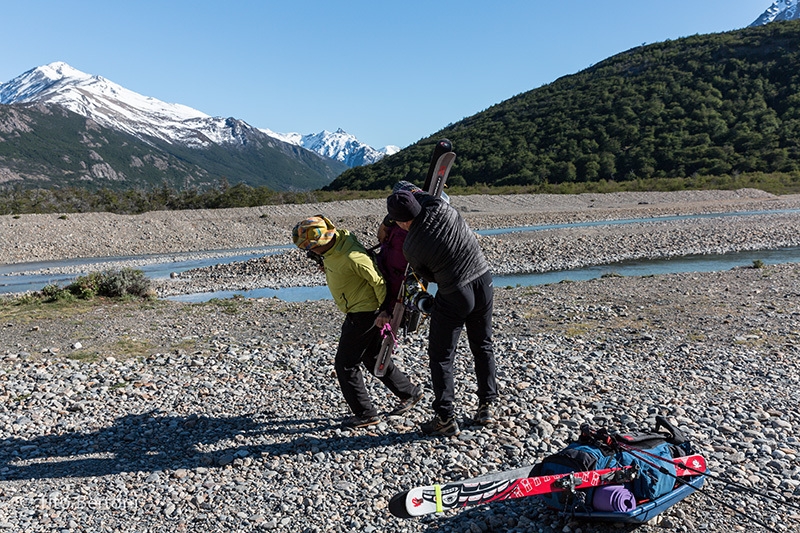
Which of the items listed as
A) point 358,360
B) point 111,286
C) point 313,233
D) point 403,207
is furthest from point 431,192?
point 111,286

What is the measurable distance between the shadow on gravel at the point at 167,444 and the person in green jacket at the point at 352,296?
0.46m

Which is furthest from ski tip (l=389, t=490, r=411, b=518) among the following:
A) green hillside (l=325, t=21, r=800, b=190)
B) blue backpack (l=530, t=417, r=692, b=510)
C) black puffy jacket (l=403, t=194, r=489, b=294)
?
green hillside (l=325, t=21, r=800, b=190)

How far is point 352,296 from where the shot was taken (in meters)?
5.59

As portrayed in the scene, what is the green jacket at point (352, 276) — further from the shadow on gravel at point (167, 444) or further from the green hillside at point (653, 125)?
the green hillside at point (653, 125)

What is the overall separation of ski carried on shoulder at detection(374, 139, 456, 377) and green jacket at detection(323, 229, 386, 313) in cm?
20

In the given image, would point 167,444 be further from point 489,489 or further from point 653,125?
point 653,125

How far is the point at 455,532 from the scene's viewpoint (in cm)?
423

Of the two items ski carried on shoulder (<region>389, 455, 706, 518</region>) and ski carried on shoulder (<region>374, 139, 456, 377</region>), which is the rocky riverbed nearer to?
ski carried on shoulder (<region>389, 455, 706, 518</region>)

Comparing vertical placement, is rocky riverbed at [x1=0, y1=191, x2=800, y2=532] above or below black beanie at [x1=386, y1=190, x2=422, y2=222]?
below

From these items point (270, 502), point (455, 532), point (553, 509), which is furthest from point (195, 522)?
point (553, 509)

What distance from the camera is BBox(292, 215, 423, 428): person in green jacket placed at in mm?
5387

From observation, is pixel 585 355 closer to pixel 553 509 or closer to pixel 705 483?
pixel 705 483

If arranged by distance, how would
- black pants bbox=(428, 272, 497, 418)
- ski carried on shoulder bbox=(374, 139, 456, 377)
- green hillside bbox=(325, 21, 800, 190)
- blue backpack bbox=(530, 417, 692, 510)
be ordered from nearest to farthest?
blue backpack bbox=(530, 417, 692, 510)
black pants bbox=(428, 272, 497, 418)
ski carried on shoulder bbox=(374, 139, 456, 377)
green hillside bbox=(325, 21, 800, 190)

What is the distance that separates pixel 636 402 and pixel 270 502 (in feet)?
13.4
